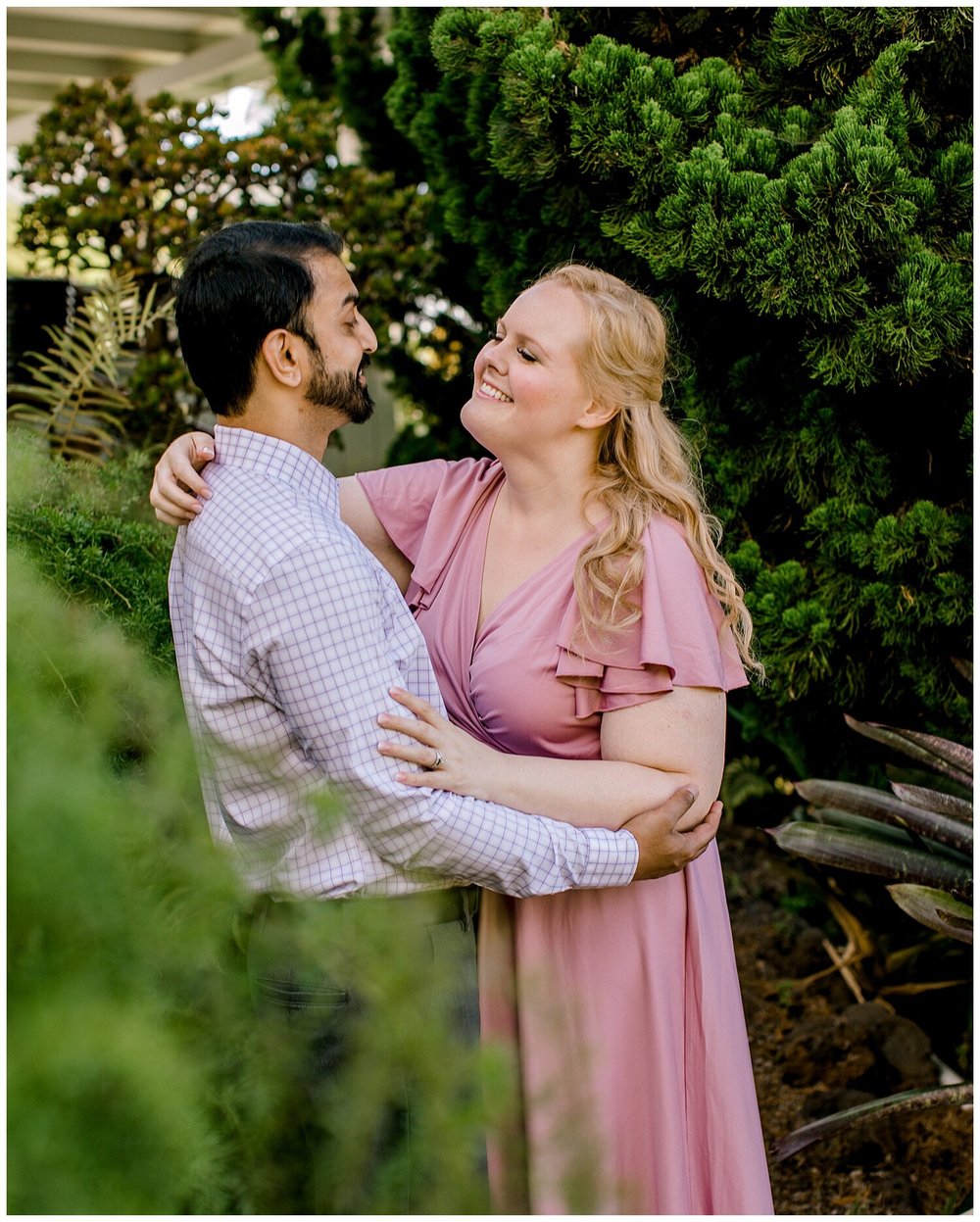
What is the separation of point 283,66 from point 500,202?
1529 mm

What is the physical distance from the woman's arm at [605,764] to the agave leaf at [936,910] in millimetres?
889

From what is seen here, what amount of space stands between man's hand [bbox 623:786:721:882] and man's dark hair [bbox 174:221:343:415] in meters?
0.99

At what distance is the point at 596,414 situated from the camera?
2.34 metres

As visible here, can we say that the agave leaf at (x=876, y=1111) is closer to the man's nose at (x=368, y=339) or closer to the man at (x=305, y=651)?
the man at (x=305, y=651)

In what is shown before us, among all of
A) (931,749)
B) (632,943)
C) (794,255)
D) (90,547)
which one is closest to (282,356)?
(90,547)

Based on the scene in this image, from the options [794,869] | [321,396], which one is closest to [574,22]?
[321,396]

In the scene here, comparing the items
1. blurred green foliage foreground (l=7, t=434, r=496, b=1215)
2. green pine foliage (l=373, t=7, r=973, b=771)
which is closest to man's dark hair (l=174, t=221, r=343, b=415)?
blurred green foliage foreground (l=7, t=434, r=496, b=1215)

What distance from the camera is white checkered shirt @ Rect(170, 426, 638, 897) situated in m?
1.73

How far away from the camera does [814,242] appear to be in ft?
8.88

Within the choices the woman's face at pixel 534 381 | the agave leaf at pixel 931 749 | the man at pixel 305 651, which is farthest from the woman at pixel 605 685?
the agave leaf at pixel 931 749

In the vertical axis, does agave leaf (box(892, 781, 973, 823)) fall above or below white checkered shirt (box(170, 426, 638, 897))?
below

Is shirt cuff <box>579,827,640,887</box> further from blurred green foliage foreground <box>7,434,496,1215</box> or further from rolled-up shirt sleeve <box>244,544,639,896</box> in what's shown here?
blurred green foliage foreground <box>7,434,496,1215</box>

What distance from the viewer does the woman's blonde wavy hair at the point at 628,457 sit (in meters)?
2.21

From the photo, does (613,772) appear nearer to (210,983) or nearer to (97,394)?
(210,983)
